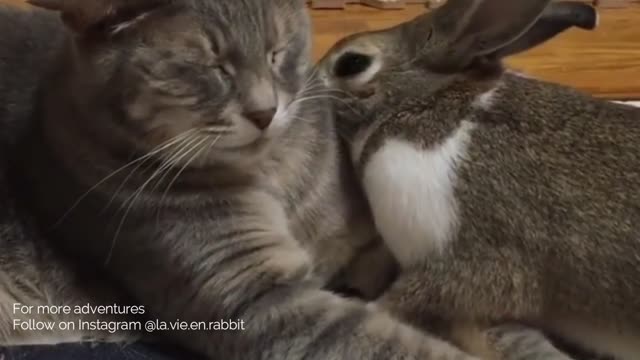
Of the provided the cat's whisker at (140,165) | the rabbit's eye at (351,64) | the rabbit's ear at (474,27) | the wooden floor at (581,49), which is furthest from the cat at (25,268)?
the wooden floor at (581,49)

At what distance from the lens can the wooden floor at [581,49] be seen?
7.14ft

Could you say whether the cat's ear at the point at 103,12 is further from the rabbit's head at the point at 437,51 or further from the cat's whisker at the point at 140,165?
the rabbit's head at the point at 437,51

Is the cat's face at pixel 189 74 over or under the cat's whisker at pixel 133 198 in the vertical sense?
over

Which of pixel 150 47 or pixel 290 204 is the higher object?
pixel 150 47

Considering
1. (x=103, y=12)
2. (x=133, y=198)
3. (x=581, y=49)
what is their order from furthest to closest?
(x=581, y=49) → (x=133, y=198) → (x=103, y=12)

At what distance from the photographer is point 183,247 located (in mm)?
1273

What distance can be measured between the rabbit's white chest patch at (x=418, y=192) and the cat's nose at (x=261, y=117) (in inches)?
8.0

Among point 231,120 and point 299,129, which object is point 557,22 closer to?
point 299,129

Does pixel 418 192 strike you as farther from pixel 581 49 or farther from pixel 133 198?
pixel 581 49

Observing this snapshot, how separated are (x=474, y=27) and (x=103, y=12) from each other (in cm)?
47

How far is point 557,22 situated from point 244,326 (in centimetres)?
57

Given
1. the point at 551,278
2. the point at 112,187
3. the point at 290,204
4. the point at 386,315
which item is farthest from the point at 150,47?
the point at 551,278

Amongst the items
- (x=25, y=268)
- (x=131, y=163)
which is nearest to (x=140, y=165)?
(x=131, y=163)

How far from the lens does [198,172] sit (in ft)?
4.25
